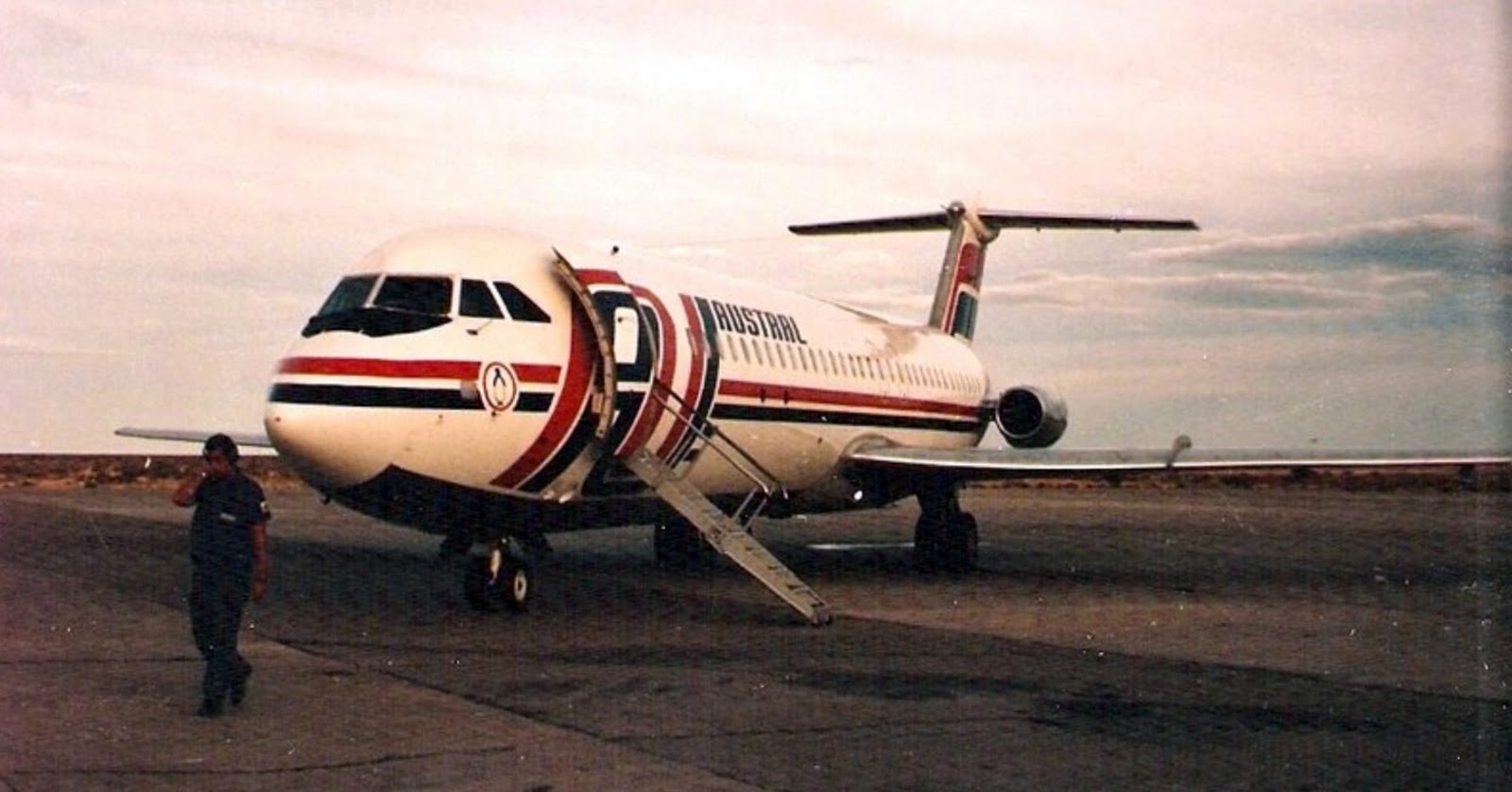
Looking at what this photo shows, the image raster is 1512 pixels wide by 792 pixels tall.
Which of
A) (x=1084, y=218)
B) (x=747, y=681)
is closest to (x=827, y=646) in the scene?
(x=747, y=681)

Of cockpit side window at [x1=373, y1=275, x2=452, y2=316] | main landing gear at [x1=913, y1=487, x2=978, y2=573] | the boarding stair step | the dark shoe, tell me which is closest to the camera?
the dark shoe

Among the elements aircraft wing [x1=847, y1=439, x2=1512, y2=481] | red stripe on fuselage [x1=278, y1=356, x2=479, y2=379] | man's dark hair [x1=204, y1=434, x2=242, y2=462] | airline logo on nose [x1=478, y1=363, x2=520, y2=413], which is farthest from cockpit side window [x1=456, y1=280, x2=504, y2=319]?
aircraft wing [x1=847, y1=439, x2=1512, y2=481]

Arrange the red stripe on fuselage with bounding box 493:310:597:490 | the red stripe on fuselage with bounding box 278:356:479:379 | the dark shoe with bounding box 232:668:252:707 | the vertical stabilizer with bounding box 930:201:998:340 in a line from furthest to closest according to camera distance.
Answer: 1. the vertical stabilizer with bounding box 930:201:998:340
2. the red stripe on fuselage with bounding box 493:310:597:490
3. the red stripe on fuselage with bounding box 278:356:479:379
4. the dark shoe with bounding box 232:668:252:707

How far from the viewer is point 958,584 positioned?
1823cm

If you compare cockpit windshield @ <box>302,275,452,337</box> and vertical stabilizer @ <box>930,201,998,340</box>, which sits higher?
vertical stabilizer @ <box>930,201,998,340</box>

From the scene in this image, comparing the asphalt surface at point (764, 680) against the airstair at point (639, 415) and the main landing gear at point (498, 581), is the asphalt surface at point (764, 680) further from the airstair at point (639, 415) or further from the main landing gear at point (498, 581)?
the airstair at point (639, 415)

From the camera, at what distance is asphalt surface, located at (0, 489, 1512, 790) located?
295 inches

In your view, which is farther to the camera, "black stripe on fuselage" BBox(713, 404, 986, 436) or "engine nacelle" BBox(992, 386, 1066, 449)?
"engine nacelle" BBox(992, 386, 1066, 449)

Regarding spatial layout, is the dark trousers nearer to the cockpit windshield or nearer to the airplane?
the airplane

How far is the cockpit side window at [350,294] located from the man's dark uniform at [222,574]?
3.96 meters

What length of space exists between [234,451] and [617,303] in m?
5.40

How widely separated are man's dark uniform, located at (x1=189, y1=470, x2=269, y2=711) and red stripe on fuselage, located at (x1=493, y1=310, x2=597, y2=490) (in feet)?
13.2

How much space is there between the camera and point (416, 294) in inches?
508

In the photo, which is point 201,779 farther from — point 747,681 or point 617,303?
point 617,303
